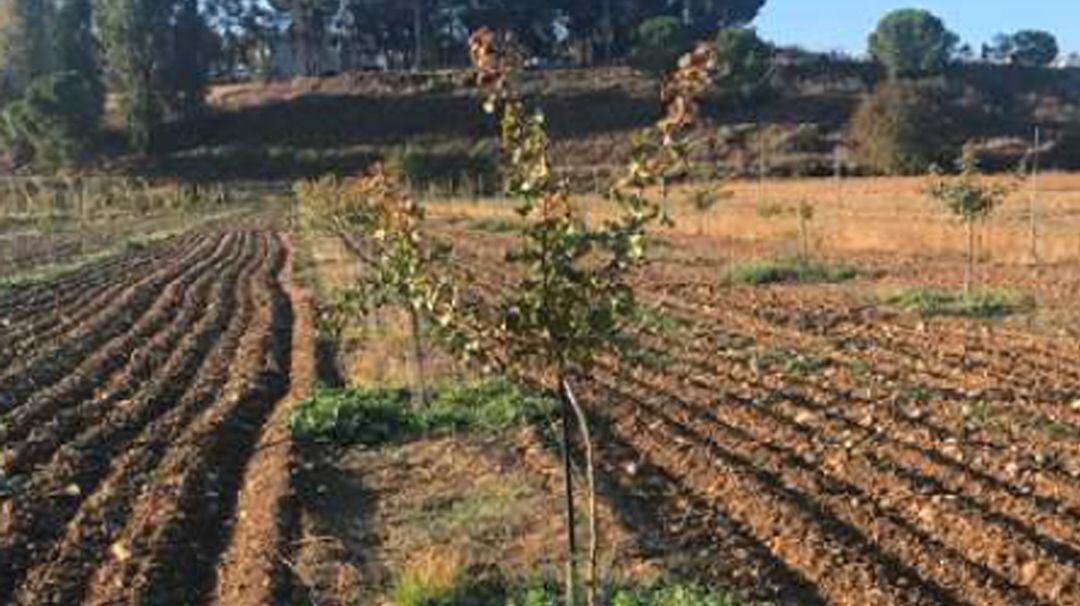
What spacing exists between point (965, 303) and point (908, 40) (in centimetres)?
9436

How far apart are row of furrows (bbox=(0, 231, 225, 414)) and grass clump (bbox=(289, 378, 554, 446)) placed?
3366 mm

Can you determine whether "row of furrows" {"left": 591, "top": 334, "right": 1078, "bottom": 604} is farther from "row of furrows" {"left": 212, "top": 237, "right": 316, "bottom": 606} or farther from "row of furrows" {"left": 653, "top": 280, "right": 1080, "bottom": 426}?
"row of furrows" {"left": 212, "top": 237, "right": 316, "bottom": 606}

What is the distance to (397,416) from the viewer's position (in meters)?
13.7

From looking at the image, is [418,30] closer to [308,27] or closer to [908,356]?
[308,27]

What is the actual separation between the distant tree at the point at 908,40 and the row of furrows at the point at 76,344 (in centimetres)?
8453

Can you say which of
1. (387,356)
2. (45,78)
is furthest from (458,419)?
(45,78)

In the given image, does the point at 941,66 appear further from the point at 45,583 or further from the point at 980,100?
the point at 45,583

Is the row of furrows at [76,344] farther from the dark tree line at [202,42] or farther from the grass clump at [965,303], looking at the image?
the dark tree line at [202,42]

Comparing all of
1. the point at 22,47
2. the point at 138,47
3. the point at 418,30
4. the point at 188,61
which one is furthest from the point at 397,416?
the point at 418,30

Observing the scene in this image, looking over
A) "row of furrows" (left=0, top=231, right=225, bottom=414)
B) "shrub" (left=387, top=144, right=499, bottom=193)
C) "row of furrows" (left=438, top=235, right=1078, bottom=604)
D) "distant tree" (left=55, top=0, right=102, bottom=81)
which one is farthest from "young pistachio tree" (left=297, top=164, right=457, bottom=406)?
"distant tree" (left=55, top=0, right=102, bottom=81)

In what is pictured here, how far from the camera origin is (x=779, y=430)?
12469 mm

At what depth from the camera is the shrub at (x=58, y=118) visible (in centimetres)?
8112

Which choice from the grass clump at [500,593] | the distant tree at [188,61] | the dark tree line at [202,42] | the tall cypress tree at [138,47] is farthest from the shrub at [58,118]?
the grass clump at [500,593]

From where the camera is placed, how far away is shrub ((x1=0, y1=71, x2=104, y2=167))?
8112 centimetres
